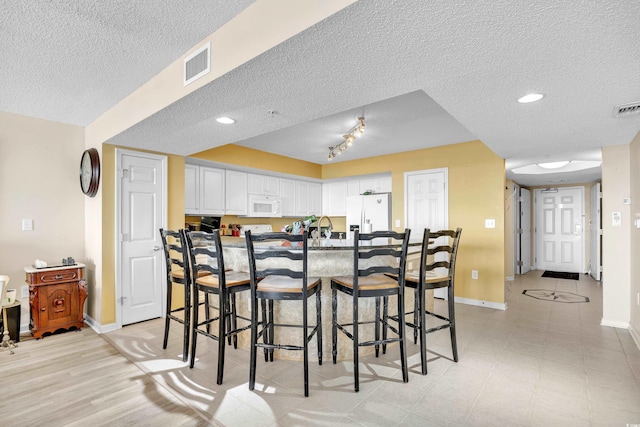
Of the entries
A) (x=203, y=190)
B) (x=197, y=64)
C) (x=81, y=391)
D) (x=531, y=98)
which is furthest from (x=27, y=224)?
(x=531, y=98)

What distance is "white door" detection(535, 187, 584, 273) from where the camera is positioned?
7.00 m

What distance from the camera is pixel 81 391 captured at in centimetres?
219

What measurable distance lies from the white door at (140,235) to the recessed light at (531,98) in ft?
11.8

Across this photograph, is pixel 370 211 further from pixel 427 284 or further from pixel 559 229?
pixel 559 229

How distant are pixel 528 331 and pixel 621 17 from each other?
2.99 meters

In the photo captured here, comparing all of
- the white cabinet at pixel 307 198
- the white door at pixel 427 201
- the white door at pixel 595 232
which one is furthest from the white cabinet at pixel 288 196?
the white door at pixel 595 232

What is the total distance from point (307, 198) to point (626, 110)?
4.70 metres

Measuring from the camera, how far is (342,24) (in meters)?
1.35

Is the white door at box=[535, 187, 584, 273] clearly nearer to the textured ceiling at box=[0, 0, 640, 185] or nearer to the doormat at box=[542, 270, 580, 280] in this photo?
the doormat at box=[542, 270, 580, 280]

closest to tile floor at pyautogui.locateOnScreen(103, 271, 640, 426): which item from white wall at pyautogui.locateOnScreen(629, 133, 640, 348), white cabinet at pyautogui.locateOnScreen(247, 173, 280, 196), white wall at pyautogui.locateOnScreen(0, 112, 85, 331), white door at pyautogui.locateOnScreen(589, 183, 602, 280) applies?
white wall at pyautogui.locateOnScreen(629, 133, 640, 348)

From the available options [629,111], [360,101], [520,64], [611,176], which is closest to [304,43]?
[360,101]

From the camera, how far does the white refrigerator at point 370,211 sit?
5.36 meters

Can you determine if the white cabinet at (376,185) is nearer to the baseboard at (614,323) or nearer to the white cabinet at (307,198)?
the white cabinet at (307,198)

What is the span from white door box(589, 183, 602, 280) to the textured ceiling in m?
3.36
